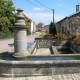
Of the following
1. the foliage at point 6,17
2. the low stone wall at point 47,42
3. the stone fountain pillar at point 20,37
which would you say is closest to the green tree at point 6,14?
the foliage at point 6,17

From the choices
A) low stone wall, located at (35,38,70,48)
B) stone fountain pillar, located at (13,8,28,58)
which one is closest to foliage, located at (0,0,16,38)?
low stone wall, located at (35,38,70,48)

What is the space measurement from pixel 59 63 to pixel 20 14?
3.06 m

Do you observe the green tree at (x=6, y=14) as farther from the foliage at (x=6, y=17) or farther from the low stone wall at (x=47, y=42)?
the low stone wall at (x=47, y=42)

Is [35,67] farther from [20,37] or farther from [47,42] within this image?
[47,42]

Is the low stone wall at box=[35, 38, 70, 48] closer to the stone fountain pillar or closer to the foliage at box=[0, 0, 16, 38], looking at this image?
the stone fountain pillar

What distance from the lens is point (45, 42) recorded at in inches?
698

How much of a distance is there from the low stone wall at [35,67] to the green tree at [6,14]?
26670mm

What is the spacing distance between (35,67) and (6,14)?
30449mm

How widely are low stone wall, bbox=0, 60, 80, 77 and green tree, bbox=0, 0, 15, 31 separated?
26670mm

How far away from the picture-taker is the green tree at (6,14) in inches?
1252

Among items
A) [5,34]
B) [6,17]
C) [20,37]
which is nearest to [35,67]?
[20,37]

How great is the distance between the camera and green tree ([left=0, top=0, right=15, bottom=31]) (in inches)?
1252

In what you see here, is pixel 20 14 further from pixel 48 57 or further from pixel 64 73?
pixel 64 73

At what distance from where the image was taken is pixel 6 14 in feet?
113
